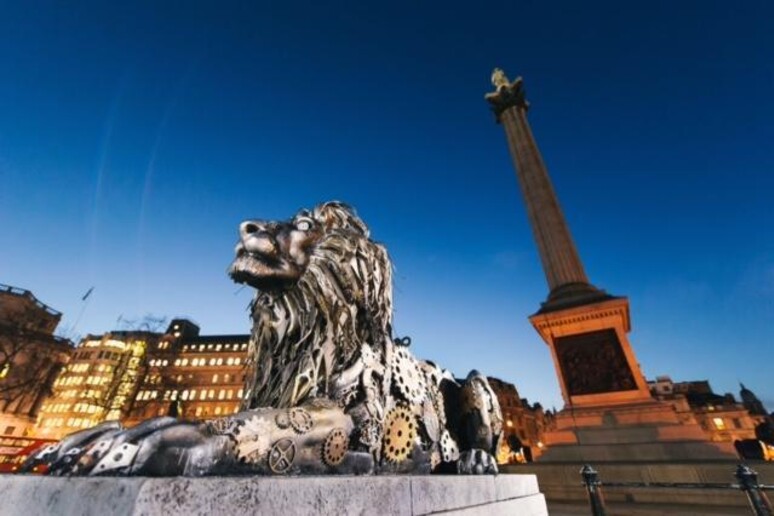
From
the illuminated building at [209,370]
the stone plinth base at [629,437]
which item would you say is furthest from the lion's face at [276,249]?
the illuminated building at [209,370]

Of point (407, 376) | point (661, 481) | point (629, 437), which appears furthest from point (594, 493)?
point (629, 437)

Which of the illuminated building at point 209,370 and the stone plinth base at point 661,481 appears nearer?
the stone plinth base at point 661,481

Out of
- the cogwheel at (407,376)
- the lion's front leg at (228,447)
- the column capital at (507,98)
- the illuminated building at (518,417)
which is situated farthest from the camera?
the illuminated building at (518,417)

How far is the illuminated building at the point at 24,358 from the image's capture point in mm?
25969

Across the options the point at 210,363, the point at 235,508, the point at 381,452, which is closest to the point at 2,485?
the point at 235,508

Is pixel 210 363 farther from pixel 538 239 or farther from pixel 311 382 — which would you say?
pixel 311 382

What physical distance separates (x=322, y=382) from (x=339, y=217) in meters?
1.32

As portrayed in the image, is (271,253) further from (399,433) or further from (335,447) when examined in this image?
(399,433)

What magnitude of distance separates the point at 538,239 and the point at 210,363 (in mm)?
55779

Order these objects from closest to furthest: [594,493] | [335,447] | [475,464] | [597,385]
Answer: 1. [335,447]
2. [475,464]
3. [594,493]
4. [597,385]

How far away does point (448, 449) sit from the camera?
9.75ft

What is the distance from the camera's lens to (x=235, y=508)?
108 centimetres

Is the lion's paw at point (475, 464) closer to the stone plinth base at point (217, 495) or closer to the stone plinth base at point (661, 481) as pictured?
the stone plinth base at point (217, 495)

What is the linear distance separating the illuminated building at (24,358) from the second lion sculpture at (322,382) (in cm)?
3456
